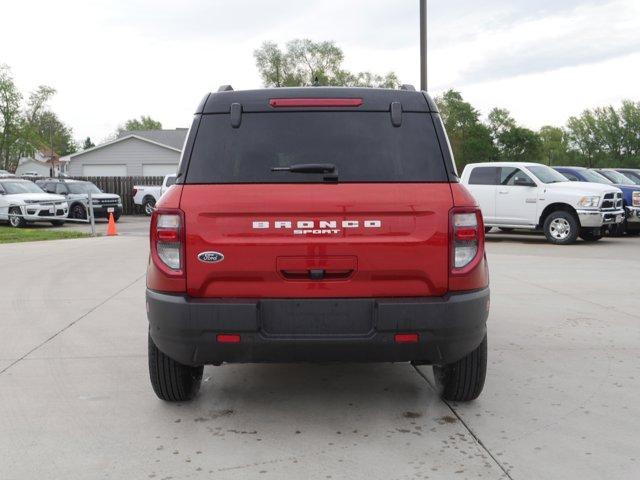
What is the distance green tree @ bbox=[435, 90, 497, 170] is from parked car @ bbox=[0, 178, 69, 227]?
70406 millimetres

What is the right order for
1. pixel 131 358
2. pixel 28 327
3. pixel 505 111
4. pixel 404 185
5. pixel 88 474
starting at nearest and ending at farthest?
pixel 88 474
pixel 404 185
pixel 131 358
pixel 28 327
pixel 505 111

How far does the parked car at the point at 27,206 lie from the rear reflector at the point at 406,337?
67.8ft

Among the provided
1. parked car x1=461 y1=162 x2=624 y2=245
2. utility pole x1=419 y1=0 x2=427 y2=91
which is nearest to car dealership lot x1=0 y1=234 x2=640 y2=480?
parked car x1=461 y1=162 x2=624 y2=245

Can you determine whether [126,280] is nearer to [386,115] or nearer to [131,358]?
[131,358]

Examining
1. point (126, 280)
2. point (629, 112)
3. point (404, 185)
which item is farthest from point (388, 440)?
point (629, 112)

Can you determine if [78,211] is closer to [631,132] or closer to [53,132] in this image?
[631,132]

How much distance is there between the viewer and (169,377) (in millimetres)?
4199

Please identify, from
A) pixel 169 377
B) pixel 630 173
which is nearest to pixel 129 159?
pixel 630 173

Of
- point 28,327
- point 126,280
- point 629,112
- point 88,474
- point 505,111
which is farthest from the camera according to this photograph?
point 505,111

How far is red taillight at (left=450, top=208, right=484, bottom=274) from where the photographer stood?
360cm

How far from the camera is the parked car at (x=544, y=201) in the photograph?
49.3 ft

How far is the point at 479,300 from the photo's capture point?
145 inches

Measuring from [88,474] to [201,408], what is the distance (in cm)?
106

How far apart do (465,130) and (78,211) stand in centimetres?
7337
